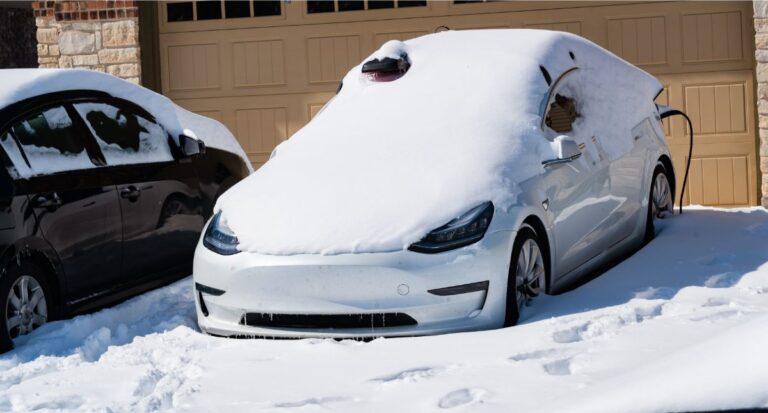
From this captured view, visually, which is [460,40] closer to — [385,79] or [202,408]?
[385,79]

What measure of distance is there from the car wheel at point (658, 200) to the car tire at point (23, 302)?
3.77 m

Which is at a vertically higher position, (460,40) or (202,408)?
(460,40)

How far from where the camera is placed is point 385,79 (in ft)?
24.7

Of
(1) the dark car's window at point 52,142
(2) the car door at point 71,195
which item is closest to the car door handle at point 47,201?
(2) the car door at point 71,195

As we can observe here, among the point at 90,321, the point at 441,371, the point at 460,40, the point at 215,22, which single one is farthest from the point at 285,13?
the point at 441,371

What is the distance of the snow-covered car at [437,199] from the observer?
5.98m

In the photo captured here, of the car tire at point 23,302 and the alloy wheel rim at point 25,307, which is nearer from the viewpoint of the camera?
the car tire at point 23,302

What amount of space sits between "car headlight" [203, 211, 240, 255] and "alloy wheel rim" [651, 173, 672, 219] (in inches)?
123

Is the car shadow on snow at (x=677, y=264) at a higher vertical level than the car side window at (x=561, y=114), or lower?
lower

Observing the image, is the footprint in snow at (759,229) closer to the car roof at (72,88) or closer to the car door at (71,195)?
the car roof at (72,88)

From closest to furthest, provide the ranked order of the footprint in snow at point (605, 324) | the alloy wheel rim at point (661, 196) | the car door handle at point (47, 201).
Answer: the footprint in snow at point (605, 324), the car door handle at point (47, 201), the alloy wheel rim at point (661, 196)

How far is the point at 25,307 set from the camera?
21.4 feet

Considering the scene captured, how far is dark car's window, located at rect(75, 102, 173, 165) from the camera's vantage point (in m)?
7.43

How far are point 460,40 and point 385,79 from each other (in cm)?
55
